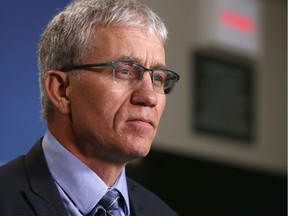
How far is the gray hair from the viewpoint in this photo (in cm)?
150

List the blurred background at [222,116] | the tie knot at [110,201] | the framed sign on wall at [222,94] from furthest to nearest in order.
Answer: the framed sign on wall at [222,94], the blurred background at [222,116], the tie knot at [110,201]

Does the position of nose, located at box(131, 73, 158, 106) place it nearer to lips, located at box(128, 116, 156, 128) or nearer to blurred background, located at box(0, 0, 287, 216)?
lips, located at box(128, 116, 156, 128)

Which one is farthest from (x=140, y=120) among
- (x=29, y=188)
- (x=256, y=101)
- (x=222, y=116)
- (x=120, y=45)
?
(x=256, y=101)

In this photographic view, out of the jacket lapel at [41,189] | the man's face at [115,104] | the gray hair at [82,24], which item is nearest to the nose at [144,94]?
the man's face at [115,104]

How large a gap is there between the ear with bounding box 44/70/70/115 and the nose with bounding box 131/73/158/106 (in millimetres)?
154

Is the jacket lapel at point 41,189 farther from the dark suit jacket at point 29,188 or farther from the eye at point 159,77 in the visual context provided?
the eye at point 159,77

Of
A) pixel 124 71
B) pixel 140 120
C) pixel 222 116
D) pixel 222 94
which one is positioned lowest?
pixel 222 116

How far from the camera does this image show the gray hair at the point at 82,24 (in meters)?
1.50

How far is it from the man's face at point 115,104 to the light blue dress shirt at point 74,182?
41mm

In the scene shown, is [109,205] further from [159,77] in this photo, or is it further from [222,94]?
[222,94]

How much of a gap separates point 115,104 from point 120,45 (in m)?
0.13

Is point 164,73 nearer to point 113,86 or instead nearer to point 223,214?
point 113,86

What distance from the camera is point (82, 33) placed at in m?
1.49

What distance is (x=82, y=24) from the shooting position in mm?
1498
